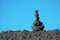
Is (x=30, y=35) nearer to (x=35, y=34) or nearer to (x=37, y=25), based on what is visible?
(x=35, y=34)

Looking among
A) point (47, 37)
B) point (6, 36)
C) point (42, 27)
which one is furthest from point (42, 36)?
point (6, 36)

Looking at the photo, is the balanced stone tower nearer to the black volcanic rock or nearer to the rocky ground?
the black volcanic rock

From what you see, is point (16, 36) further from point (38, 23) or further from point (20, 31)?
point (38, 23)

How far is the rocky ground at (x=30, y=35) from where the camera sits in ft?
62.3

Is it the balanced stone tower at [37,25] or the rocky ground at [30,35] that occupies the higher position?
the balanced stone tower at [37,25]

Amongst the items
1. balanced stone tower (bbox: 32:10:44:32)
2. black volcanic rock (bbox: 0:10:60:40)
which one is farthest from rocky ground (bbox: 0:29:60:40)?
balanced stone tower (bbox: 32:10:44:32)

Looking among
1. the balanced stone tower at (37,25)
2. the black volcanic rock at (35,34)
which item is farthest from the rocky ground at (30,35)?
the balanced stone tower at (37,25)

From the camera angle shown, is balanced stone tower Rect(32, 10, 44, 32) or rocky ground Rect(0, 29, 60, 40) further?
balanced stone tower Rect(32, 10, 44, 32)

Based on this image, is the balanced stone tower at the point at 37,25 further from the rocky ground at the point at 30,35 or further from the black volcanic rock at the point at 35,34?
the rocky ground at the point at 30,35

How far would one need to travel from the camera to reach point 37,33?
19719 mm

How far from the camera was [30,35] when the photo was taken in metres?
19.4

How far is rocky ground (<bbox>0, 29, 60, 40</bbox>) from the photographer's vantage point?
747 inches

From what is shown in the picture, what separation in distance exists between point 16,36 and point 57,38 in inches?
144

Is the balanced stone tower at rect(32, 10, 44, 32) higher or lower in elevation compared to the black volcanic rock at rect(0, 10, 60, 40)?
higher
